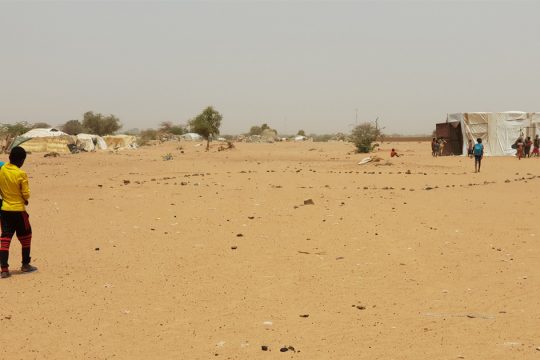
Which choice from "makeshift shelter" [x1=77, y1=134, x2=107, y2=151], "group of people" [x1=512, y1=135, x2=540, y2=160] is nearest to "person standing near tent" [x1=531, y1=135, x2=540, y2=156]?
"group of people" [x1=512, y1=135, x2=540, y2=160]

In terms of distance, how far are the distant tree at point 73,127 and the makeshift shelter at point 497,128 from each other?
54.7m

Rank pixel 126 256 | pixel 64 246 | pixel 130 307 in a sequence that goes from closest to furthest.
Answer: pixel 130 307, pixel 126 256, pixel 64 246

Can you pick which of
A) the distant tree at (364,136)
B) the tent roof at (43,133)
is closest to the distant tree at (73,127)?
the tent roof at (43,133)

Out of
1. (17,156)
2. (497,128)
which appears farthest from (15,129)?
(17,156)

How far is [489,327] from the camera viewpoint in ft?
18.2

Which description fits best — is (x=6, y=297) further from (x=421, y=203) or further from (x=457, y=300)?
(x=421, y=203)

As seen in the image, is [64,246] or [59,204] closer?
[64,246]

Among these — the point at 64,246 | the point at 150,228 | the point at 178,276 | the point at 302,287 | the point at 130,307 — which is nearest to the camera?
the point at 130,307

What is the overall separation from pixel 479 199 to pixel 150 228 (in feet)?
28.8

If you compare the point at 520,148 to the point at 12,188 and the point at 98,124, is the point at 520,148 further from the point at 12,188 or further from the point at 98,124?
the point at 98,124

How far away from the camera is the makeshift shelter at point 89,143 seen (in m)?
52.3

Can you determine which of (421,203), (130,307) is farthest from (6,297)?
(421,203)

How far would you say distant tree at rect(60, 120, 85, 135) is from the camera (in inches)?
3063

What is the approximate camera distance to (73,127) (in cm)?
8000
